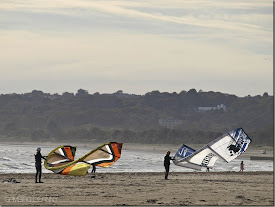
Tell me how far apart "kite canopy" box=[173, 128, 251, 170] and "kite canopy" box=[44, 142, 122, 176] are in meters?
3.79

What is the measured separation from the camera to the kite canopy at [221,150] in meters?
28.5

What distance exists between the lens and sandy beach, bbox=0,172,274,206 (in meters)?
18.8

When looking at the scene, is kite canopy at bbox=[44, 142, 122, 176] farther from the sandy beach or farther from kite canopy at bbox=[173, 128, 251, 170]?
kite canopy at bbox=[173, 128, 251, 170]

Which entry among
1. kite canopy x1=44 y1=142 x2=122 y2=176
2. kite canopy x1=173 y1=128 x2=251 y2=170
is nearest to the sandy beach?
kite canopy x1=44 y1=142 x2=122 y2=176

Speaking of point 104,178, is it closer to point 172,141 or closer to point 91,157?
point 91,157

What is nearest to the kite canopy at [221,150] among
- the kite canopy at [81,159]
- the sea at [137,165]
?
the kite canopy at [81,159]

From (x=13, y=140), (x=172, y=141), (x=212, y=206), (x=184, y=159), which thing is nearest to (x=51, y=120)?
(x=13, y=140)

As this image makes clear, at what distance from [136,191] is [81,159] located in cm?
463

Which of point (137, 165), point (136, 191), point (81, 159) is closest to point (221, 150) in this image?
point (81, 159)

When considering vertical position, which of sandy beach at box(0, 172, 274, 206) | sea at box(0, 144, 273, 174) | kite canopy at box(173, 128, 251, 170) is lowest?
sandy beach at box(0, 172, 274, 206)

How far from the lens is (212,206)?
17.8 metres

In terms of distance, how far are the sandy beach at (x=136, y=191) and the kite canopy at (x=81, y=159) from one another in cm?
42

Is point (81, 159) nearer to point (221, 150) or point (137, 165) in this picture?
point (221, 150)

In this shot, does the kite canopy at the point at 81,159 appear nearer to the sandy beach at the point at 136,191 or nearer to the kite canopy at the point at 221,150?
the sandy beach at the point at 136,191
